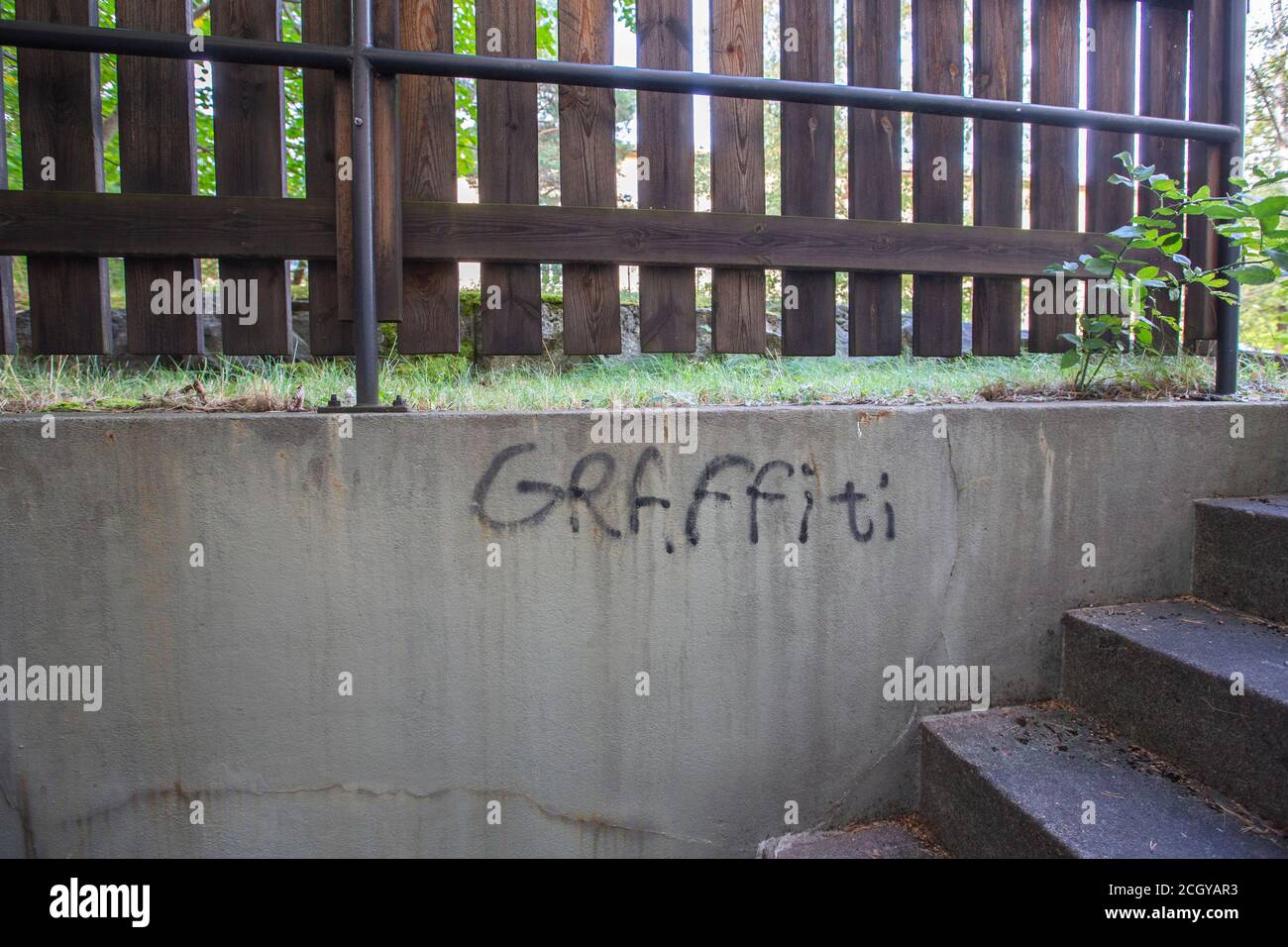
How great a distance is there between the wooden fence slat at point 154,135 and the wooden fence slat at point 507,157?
891 mm

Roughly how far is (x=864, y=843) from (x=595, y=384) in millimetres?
1732

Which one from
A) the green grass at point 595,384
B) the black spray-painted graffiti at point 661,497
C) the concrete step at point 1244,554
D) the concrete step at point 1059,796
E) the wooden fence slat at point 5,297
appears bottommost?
the concrete step at point 1059,796

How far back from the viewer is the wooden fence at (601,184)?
2279 mm

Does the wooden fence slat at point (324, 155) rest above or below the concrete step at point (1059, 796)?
above

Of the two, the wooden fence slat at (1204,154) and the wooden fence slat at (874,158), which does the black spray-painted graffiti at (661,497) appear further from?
the wooden fence slat at (1204,154)

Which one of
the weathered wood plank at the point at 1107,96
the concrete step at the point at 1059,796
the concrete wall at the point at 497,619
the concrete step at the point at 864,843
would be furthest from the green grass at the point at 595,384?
the concrete step at the point at 864,843

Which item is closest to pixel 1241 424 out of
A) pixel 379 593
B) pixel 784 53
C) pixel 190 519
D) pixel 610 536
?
pixel 784 53

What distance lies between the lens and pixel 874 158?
278 centimetres

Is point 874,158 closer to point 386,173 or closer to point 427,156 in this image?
point 427,156

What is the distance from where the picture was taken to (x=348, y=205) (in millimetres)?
2275

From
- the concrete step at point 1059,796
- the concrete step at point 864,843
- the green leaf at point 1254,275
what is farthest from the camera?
the green leaf at point 1254,275

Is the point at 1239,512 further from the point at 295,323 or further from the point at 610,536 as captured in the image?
the point at 295,323

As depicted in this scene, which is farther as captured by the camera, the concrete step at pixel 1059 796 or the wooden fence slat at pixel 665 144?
the wooden fence slat at pixel 665 144

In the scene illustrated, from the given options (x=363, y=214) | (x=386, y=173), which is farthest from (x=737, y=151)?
(x=363, y=214)
